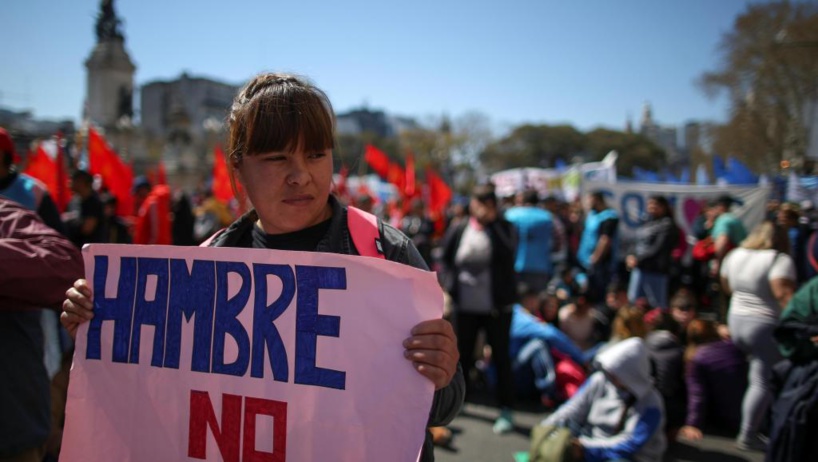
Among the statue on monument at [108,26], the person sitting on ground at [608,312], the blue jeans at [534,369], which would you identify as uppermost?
the statue on monument at [108,26]

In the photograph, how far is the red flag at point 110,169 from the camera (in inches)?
263

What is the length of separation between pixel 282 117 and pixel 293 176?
0.48ft

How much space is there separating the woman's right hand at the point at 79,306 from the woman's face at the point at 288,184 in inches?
19.8

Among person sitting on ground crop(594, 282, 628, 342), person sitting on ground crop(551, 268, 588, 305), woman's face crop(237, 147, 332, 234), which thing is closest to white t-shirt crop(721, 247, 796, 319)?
person sitting on ground crop(594, 282, 628, 342)

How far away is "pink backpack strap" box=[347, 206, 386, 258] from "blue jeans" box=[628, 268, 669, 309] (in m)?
5.59

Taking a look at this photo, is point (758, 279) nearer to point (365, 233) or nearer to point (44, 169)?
point (365, 233)

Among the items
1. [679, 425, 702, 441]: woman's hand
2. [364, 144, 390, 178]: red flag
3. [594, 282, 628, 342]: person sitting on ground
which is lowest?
[679, 425, 702, 441]: woman's hand

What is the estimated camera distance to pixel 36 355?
181 cm

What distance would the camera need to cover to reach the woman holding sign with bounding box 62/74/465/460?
1.34 m

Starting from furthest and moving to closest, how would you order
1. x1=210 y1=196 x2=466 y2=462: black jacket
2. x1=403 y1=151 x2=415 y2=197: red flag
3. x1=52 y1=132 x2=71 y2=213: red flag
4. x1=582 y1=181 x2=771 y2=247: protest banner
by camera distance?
x1=403 y1=151 x2=415 y2=197: red flag, x1=582 y1=181 x2=771 y2=247: protest banner, x1=52 y1=132 x2=71 y2=213: red flag, x1=210 y1=196 x2=466 y2=462: black jacket

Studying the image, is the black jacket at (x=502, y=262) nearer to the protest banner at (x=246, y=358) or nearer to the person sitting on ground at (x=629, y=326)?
the person sitting on ground at (x=629, y=326)

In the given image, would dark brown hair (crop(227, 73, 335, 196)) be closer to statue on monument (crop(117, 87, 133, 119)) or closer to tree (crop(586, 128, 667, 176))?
statue on monument (crop(117, 87, 133, 119))

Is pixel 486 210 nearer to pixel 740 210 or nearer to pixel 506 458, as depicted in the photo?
pixel 506 458

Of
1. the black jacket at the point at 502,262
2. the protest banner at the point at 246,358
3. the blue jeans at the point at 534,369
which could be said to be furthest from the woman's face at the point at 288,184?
the blue jeans at the point at 534,369
